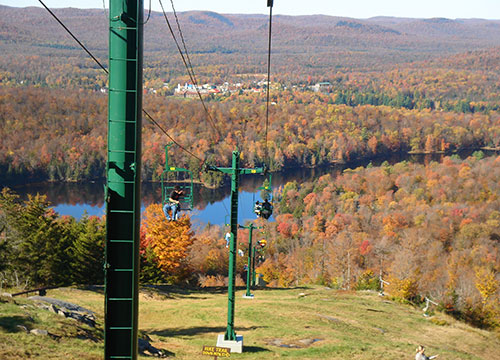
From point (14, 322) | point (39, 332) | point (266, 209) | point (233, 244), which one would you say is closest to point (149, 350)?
point (39, 332)

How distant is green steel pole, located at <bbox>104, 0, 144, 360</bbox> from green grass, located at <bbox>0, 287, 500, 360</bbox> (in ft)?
35.3

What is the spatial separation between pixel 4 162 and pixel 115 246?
542 feet

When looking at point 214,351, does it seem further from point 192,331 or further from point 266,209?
point 192,331

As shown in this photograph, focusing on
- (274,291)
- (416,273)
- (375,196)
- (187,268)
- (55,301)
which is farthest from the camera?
(375,196)

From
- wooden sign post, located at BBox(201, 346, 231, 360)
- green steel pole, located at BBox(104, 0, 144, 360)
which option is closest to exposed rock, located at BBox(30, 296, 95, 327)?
wooden sign post, located at BBox(201, 346, 231, 360)

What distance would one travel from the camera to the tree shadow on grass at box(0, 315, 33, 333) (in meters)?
21.2

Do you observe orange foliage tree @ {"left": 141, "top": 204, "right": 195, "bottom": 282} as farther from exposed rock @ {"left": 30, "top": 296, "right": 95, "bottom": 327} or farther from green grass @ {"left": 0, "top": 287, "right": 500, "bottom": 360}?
exposed rock @ {"left": 30, "top": 296, "right": 95, "bottom": 327}

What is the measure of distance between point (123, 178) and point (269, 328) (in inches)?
861

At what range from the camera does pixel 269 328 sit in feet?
98.8

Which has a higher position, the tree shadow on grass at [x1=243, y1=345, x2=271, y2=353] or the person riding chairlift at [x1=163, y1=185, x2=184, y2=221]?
the person riding chairlift at [x1=163, y1=185, x2=184, y2=221]

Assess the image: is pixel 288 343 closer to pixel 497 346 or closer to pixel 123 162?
pixel 497 346

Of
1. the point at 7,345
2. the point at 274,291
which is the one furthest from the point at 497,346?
the point at 7,345

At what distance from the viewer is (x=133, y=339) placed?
9.95 metres

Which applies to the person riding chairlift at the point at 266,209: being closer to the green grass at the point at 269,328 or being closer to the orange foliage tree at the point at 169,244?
the green grass at the point at 269,328
